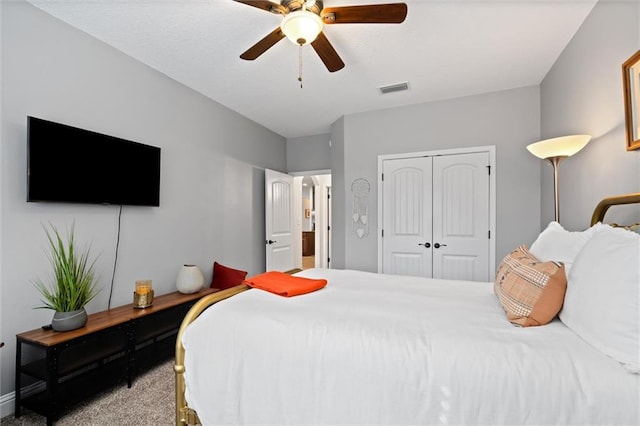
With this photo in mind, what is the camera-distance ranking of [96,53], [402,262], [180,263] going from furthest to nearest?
[402,262] < [180,263] < [96,53]

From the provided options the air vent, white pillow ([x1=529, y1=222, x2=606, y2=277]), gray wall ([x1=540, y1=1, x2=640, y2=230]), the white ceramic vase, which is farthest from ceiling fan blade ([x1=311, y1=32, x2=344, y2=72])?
the white ceramic vase

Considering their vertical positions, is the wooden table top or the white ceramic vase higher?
the white ceramic vase

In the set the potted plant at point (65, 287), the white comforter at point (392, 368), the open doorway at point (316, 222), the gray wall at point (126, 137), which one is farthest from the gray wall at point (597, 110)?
the gray wall at point (126, 137)

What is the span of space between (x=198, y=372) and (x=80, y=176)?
72.6 inches

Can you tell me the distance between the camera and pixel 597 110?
2049 millimetres

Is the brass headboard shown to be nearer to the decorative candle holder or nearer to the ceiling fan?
the ceiling fan

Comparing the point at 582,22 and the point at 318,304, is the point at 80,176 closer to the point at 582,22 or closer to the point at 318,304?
the point at 318,304

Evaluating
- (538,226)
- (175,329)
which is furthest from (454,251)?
(175,329)

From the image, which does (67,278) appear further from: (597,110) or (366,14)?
(597,110)

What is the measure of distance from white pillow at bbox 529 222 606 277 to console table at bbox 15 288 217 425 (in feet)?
9.11

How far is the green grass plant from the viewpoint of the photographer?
1.96 meters

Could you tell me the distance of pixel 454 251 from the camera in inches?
144

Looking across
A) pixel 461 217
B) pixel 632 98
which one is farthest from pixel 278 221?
pixel 632 98

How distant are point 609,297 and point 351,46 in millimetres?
2449
